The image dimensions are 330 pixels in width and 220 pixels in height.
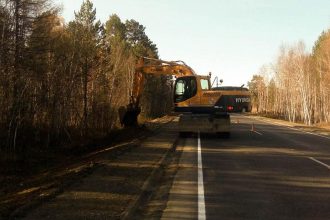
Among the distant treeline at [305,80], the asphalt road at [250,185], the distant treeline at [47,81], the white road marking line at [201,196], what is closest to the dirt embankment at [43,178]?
the distant treeline at [47,81]

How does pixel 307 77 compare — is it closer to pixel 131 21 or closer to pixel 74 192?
pixel 131 21

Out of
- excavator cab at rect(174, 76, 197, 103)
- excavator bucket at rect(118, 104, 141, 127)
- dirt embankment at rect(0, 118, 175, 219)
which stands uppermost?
excavator cab at rect(174, 76, 197, 103)

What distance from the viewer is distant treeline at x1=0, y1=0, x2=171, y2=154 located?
1850 cm

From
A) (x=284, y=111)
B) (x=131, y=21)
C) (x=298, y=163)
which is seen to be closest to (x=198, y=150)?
(x=298, y=163)

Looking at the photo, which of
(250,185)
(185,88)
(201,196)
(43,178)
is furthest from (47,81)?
(201,196)

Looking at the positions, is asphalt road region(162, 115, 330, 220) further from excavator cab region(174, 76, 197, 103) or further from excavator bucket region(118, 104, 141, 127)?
excavator bucket region(118, 104, 141, 127)

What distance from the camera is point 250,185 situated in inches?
416

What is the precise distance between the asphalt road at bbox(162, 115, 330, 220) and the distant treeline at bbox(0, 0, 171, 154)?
770cm

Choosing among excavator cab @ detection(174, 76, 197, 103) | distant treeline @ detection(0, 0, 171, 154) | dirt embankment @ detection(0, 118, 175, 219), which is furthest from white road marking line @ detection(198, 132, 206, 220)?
excavator cab @ detection(174, 76, 197, 103)

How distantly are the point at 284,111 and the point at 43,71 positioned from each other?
8268 cm

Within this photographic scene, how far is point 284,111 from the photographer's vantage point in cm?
9638

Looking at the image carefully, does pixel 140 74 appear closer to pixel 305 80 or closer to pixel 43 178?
pixel 43 178

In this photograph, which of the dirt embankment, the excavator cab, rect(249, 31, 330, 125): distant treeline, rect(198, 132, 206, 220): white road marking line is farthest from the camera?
rect(249, 31, 330, 125): distant treeline

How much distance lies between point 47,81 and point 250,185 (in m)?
14.0
